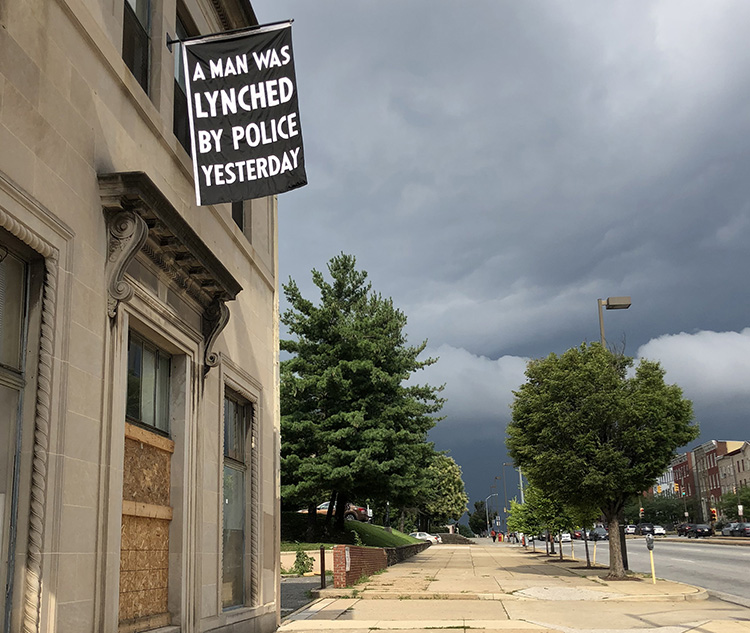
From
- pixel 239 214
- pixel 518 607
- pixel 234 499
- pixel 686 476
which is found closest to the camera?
pixel 234 499

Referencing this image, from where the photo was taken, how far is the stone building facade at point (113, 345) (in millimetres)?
6320

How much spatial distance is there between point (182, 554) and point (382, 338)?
2505 cm

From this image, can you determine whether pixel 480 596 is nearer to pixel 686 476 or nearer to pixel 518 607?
pixel 518 607

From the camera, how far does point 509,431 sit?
26016 mm

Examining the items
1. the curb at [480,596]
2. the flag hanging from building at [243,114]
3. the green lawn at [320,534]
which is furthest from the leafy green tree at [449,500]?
the flag hanging from building at [243,114]

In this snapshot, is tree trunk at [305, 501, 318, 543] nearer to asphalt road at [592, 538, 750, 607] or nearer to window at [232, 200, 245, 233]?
asphalt road at [592, 538, 750, 607]

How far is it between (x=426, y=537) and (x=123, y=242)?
215 feet

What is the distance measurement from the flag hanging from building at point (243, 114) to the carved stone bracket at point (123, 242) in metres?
1.16

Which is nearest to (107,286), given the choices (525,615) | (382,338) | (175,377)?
(175,377)

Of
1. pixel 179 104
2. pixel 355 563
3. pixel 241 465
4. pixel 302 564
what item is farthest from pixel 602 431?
pixel 179 104

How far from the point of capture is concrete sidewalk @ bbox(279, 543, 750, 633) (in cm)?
1336

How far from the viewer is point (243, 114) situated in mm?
9352

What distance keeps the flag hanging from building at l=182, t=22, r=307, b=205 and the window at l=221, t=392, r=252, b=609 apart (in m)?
4.04

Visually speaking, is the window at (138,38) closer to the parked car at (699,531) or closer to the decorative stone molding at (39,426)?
the decorative stone molding at (39,426)
